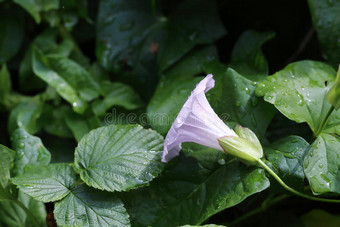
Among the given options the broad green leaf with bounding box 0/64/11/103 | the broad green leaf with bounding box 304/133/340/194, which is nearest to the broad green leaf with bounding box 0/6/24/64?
the broad green leaf with bounding box 0/64/11/103

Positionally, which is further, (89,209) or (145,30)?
(145,30)

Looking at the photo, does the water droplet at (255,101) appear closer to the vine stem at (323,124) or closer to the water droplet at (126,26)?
the vine stem at (323,124)

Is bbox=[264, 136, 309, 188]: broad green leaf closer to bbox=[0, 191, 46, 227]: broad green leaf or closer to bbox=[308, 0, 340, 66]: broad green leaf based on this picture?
bbox=[308, 0, 340, 66]: broad green leaf

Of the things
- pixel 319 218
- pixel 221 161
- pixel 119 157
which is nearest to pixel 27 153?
pixel 119 157

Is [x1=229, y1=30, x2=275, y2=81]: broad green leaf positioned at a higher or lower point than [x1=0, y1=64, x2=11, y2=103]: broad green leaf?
higher

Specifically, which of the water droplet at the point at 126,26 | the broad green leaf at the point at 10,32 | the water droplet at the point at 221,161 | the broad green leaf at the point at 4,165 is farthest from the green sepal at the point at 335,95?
the broad green leaf at the point at 10,32

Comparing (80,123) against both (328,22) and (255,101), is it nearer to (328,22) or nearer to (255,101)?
(255,101)

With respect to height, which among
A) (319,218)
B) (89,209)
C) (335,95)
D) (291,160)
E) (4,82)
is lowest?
(319,218)

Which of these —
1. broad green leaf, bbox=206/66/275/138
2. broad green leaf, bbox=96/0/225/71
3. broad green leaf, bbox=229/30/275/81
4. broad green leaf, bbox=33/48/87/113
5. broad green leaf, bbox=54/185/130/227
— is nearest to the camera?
broad green leaf, bbox=54/185/130/227
